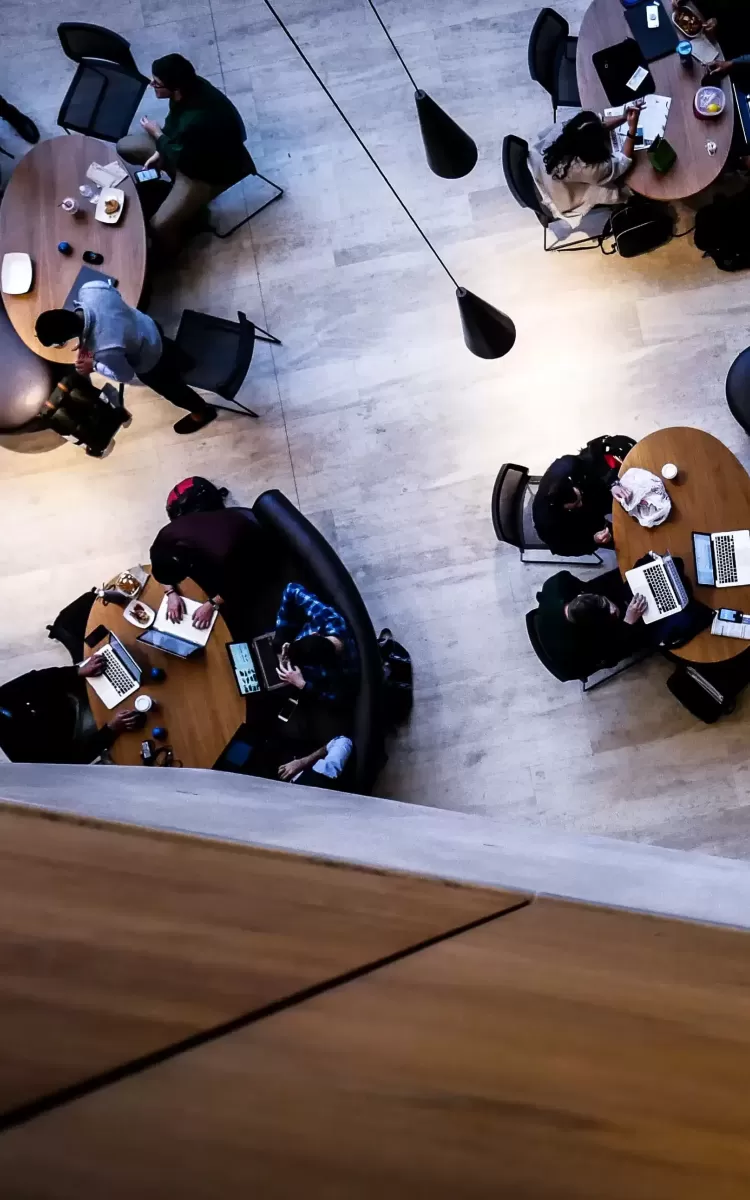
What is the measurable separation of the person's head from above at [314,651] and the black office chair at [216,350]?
1.66 m

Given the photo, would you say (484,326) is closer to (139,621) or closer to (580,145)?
(580,145)

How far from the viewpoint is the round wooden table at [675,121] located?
4.26 m

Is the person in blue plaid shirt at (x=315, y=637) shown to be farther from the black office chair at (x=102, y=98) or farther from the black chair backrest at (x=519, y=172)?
the black office chair at (x=102, y=98)

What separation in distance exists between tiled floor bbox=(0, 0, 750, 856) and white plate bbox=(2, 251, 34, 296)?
921mm

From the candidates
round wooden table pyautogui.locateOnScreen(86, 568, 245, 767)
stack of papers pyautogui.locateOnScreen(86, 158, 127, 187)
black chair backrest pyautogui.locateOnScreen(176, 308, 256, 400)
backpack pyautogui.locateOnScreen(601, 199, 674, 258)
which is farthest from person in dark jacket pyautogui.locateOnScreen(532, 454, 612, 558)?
stack of papers pyautogui.locateOnScreen(86, 158, 127, 187)

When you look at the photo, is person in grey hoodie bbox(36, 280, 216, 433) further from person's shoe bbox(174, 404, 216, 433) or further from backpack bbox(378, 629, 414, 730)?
backpack bbox(378, 629, 414, 730)

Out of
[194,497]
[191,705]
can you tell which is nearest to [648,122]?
[194,497]

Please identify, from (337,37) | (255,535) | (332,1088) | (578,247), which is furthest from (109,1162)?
(337,37)

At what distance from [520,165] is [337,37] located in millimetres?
1957

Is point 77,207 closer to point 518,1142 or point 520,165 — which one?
point 520,165

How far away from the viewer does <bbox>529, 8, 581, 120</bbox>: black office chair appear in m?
4.47

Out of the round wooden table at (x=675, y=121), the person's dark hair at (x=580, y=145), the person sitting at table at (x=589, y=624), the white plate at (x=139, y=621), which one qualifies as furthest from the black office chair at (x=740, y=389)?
the white plate at (x=139, y=621)

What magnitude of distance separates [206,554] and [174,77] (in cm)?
266

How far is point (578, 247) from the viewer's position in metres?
4.87
